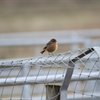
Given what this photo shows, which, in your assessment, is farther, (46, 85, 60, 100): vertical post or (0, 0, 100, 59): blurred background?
(0, 0, 100, 59): blurred background

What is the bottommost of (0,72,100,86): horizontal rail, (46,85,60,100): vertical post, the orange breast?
(46,85,60,100): vertical post

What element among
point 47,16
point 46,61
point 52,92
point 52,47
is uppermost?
point 47,16

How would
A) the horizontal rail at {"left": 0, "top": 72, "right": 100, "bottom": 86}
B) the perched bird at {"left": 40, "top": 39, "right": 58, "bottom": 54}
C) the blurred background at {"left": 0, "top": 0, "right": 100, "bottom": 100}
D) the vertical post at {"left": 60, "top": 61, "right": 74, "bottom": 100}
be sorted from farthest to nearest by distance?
the blurred background at {"left": 0, "top": 0, "right": 100, "bottom": 100}
the perched bird at {"left": 40, "top": 39, "right": 58, "bottom": 54}
the horizontal rail at {"left": 0, "top": 72, "right": 100, "bottom": 86}
the vertical post at {"left": 60, "top": 61, "right": 74, "bottom": 100}

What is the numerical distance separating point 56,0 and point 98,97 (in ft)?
62.2

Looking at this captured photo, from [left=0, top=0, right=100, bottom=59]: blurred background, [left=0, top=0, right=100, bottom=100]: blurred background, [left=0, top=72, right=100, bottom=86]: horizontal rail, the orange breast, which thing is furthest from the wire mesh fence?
[left=0, top=0, right=100, bottom=59]: blurred background

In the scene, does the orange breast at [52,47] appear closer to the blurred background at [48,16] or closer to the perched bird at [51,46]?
the perched bird at [51,46]

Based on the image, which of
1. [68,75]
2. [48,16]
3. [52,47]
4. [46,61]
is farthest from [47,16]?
[68,75]

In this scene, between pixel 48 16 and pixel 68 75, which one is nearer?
pixel 68 75

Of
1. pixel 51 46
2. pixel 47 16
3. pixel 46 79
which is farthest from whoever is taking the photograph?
pixel 47 16

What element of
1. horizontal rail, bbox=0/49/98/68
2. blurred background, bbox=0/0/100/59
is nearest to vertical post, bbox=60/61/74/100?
horizontal rail, bbox=0/49/98/68

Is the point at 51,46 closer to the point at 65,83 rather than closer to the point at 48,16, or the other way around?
the point at 65,83

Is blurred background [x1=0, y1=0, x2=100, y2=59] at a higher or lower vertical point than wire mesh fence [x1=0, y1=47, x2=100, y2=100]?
higher

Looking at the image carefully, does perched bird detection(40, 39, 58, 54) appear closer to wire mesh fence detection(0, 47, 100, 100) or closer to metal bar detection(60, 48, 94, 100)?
wire mesh fence detection(0, 47, 100, 100)

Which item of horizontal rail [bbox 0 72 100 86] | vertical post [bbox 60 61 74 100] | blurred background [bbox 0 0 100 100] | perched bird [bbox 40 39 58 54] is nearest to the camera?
vertical post [bbox 60 61 74 100]
